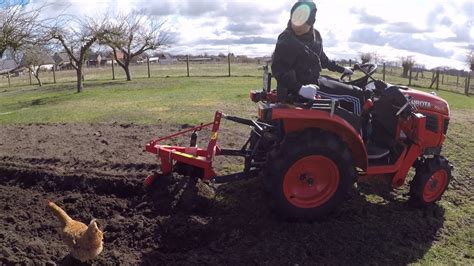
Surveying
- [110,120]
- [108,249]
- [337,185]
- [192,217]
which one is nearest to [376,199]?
[337,185]

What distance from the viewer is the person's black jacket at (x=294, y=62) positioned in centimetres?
442

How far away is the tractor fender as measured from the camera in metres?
4.30

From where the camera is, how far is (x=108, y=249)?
4066 millimetres

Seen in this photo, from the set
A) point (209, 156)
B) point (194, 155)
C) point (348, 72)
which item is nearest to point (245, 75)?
point (348, 72)

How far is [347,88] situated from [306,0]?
957 mm

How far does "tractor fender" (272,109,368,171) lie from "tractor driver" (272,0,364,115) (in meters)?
0.23

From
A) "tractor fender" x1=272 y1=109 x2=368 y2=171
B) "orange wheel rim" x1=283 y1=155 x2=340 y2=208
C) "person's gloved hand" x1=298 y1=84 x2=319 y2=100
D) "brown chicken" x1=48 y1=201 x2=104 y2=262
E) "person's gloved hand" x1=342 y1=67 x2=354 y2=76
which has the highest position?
"person's gloved hand" x1=342 y1=67 x2=354 y2=76

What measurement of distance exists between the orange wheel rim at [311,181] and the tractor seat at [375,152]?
586 millimetres

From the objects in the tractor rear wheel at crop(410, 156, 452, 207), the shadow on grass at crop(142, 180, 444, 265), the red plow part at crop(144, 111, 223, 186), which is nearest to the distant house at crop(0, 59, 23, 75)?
the red plow part at crop(144, 111, 223, 186)

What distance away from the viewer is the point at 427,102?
493 centimetres

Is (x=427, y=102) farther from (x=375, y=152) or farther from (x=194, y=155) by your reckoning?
(x=194, y=155)

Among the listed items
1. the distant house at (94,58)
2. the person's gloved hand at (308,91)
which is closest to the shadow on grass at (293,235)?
the person's gloved hand at (308,91)

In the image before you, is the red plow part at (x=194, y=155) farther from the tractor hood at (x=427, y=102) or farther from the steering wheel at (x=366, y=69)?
the tractor hood at (x=427, y=102)

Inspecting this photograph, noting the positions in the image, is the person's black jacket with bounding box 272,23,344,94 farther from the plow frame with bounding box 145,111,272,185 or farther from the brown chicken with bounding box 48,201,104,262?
the brown chicken with bounding box 48,201,104,262
